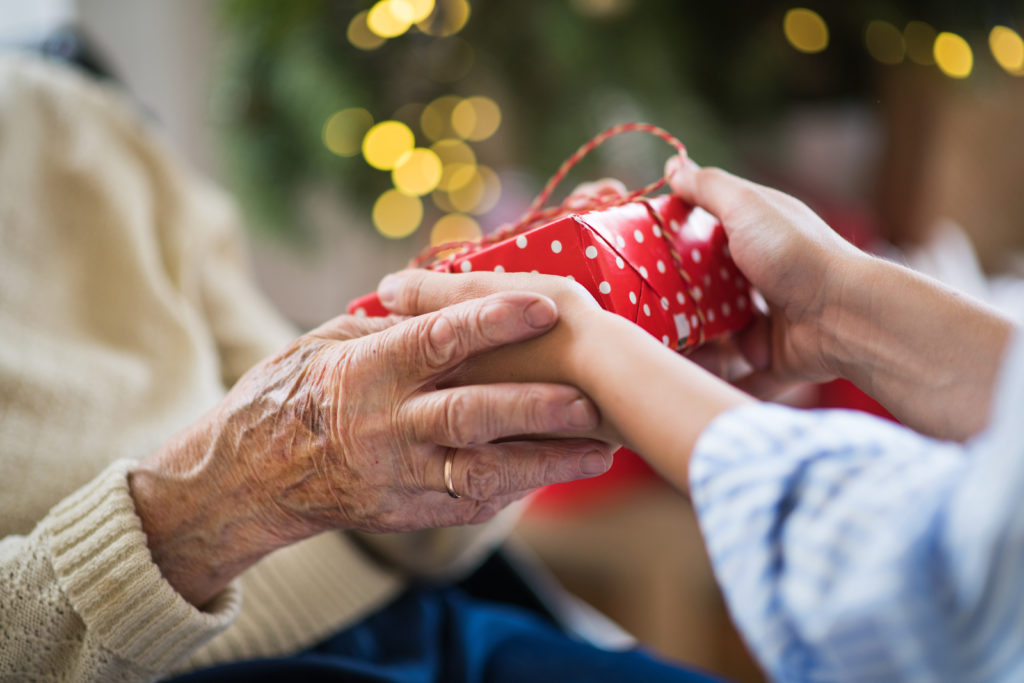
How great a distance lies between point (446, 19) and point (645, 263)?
88cm

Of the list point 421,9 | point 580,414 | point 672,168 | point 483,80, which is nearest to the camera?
point 580,414

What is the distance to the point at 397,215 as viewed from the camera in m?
1.41

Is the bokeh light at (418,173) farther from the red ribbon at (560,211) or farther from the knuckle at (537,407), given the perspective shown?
the knuckle at (537,407)

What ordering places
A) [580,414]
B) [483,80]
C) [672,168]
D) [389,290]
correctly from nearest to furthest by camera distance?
[580,414] < [389,290] < [672,168] < [483,80]

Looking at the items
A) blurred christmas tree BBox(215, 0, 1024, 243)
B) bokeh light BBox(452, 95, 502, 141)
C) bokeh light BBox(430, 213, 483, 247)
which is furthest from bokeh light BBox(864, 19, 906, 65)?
bokeh light BBox(430, 213, 483, 247)

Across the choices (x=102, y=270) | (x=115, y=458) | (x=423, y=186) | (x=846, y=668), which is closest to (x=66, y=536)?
(x=115, y=458)

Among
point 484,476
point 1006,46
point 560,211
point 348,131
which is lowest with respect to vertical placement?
point 1006,46

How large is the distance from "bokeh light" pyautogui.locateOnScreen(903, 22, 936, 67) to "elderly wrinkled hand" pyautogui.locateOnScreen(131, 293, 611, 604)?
4.06 feet

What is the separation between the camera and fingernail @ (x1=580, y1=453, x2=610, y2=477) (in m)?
0.49

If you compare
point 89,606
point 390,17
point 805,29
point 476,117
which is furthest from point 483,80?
point 89,606

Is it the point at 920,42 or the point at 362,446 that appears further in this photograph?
the point at 920,42

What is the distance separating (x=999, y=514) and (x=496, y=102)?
1177mm

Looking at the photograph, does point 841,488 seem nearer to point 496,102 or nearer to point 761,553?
point 761,553

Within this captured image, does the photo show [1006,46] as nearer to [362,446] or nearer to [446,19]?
[446,19]
